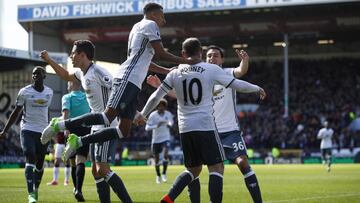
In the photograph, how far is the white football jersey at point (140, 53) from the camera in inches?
369

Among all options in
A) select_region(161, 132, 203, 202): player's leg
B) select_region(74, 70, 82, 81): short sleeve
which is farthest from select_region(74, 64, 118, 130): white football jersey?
select_region(161, 132, 203, 202): player's leg

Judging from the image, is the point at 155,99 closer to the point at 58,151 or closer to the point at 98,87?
the point at 98,87

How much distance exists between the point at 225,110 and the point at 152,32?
263 cm

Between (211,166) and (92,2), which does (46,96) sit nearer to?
(211,166)

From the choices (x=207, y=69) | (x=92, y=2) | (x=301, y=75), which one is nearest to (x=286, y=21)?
(x=301, y=75)

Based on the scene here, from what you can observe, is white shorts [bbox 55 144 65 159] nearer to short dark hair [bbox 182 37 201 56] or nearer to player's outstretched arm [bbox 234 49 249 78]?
player's outstretched arm [bbox 234 49 249 78]

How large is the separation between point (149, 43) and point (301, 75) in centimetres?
5210

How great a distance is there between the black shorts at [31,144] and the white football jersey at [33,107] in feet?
0.34

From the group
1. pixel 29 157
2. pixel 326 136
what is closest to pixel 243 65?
pixel 29 157

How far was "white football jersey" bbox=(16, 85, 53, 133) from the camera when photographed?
1349 centimetres

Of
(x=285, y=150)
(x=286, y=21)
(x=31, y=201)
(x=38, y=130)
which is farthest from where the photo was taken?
(x=286, y=21)

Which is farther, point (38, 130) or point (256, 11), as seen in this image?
point (256, 11)

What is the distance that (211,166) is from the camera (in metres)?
9.58

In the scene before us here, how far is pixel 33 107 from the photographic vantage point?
13656 mm
